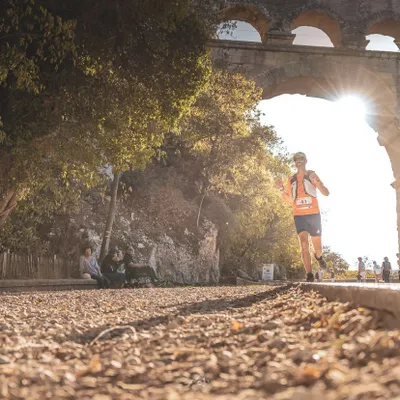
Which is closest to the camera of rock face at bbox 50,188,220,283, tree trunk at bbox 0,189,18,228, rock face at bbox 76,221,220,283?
tree trunk at bbox 0,189,18,228

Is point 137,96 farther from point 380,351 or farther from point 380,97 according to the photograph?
point 380,97

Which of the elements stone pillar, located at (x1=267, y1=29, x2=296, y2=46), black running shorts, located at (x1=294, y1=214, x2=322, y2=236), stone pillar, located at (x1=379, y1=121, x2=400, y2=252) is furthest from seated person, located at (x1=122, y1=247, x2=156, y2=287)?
stone pillar, located at (x1=379, y1=121, x2=400, y2=252)

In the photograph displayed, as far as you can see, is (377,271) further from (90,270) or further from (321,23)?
(90,270)

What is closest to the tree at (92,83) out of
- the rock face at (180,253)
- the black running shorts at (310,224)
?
the black running shorts at (310,224)

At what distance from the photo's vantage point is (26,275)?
12.9m

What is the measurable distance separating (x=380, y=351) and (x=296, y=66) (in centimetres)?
1794

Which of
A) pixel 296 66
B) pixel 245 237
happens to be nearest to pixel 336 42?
pixel 296 66

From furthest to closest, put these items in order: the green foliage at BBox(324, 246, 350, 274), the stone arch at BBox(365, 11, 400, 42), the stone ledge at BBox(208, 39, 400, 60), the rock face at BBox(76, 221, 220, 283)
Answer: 1. the green foliage at BBox(324, 246, 350, 274)
2. the rock face at BBox(76, 221, 220, 283)
3. the stone arch at BBox(365, 11, 400, 42)
4. the stone ledge at BBox(208, 39, 400, 60)

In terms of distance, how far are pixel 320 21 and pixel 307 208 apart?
14.0 m

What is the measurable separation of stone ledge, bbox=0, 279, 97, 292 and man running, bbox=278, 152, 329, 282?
634cm

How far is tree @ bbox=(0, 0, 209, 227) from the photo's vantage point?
8164 millimetres

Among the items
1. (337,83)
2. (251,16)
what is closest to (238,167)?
(337,83)

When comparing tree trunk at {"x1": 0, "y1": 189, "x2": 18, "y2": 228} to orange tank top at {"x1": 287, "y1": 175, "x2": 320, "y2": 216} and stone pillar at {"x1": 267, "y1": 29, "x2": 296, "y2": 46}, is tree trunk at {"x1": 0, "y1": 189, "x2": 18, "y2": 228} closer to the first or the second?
orange tank top at {"x1": 287, "y1": 175, "x2": 320, "y2": 216}

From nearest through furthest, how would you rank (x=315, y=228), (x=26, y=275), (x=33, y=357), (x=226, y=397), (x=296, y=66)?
(x=226, y=397) < (x=33, y=357) < (x=315, y=228) < (x=26, y=275) < (x=296, y=66)
